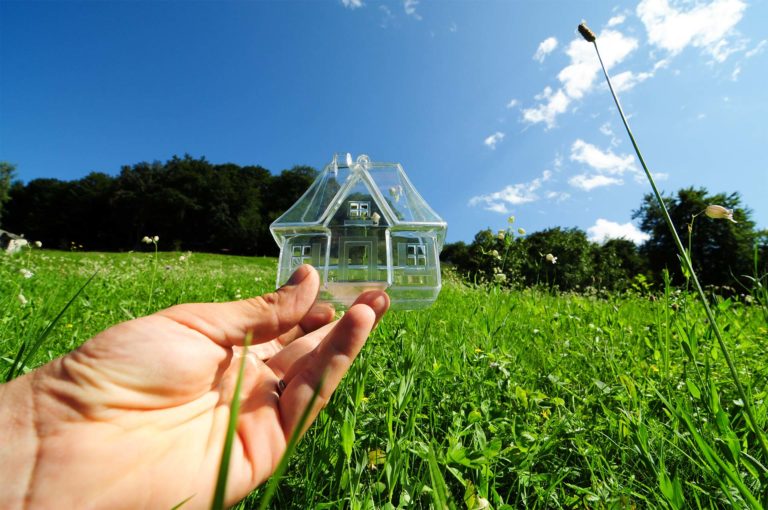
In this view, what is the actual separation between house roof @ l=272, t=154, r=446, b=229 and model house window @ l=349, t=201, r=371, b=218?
0.06m

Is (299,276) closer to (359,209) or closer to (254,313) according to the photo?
(254,313)

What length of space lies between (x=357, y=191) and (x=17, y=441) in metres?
1.63

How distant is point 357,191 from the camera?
6.70 feet

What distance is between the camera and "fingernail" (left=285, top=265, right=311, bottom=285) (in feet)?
5.43

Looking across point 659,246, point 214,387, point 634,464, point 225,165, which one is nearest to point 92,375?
point 214,387

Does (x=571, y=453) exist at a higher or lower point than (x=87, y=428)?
lower

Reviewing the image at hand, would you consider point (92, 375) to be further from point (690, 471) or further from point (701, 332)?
point (701, 332)

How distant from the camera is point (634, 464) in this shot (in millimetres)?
1604

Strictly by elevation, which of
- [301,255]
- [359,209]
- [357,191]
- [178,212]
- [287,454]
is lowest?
[287,454]

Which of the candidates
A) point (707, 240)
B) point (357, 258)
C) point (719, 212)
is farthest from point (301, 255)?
point (707, 240)

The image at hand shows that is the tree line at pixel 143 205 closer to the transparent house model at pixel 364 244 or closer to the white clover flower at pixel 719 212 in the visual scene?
the transparent house model at pixel 364 244

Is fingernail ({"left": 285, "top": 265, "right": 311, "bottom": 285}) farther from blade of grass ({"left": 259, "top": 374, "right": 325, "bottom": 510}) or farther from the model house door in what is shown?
blade of grass ({"left": 259, "top": 374, "right": 325, "bottom": 510})

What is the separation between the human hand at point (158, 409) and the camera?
47.5 inches

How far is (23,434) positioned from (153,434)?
1.21ft
